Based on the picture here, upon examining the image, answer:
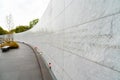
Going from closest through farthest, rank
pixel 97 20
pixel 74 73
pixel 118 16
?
1. pixel 118 16
2. pixel 97 20
3. pixel 74 73

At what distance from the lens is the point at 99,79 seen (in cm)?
165

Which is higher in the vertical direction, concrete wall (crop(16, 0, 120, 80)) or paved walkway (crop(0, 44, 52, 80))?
concrete wall (crop(16, 0, 120, 80))

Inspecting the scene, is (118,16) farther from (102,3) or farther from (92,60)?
(92,60)

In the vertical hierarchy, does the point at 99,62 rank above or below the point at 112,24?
below

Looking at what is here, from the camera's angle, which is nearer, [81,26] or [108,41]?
[108,41]

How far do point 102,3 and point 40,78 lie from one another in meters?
4.88

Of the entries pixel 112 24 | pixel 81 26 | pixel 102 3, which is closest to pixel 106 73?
pixel 112 24

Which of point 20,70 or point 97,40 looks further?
point 20,70

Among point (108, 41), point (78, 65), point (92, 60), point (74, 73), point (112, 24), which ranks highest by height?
point (112, 24)

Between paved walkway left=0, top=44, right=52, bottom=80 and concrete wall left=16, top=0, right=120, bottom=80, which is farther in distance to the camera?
paved walkway left=0, top=44, right=52, bottom=80

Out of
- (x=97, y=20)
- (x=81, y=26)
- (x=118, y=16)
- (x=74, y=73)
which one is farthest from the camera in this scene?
(x=74, y=73)

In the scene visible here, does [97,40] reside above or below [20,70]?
above

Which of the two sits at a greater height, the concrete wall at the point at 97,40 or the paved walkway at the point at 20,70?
the concrete wall at the point at 97,40

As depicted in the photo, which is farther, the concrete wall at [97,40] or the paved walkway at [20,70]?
the paved walkway at [20,70]
